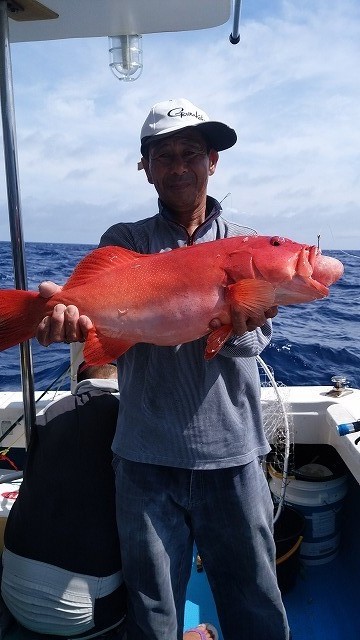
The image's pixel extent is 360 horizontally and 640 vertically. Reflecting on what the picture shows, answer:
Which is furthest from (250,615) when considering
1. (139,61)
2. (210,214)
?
(139,61)

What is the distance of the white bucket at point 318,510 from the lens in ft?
13.0

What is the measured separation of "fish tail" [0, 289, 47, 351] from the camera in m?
2.20

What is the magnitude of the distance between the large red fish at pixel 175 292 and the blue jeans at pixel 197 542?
643mm

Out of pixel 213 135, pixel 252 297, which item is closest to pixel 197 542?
pixel 252 297

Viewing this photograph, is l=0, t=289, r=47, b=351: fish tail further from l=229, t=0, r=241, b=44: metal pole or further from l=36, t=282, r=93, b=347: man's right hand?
l=229, t=0, r=241, b=44: metal pole

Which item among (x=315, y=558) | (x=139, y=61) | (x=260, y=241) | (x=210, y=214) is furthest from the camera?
(x=315, y=558)

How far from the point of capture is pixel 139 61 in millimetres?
3014

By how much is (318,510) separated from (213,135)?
289cm

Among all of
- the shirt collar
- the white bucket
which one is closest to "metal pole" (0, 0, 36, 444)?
the shirt collar

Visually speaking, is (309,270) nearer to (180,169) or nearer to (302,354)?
(180,169)

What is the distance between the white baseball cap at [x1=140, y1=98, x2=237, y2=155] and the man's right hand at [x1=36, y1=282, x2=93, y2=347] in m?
0.92

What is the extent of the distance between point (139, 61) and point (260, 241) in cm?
149

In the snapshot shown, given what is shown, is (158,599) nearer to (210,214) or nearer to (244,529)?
(244,529)

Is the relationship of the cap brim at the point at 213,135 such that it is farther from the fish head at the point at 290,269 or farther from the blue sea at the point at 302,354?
the blue sea at the point at 302,354
